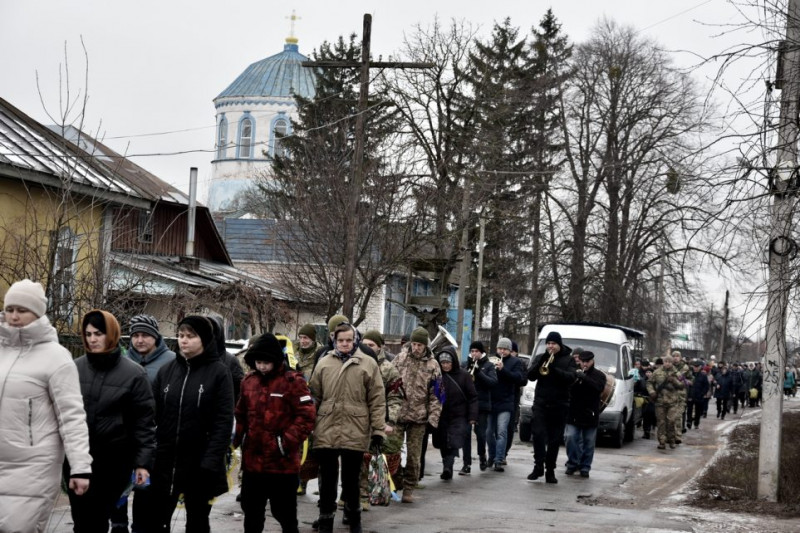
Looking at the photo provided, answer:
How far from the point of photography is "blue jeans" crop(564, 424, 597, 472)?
17.5 m

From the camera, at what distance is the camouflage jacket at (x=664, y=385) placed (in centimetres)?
2505

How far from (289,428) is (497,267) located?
130ft

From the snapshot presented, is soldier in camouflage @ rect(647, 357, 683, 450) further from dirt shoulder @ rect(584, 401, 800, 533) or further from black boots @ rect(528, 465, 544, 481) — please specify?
black boots @ rect(528, 465, 544, 481)

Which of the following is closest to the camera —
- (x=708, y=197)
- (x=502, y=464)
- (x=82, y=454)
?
(x=82, y=454)

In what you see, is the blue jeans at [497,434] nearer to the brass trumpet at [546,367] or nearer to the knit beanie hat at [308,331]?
the brass trumpet at [546,367]

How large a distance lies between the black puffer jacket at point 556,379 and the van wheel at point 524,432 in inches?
338

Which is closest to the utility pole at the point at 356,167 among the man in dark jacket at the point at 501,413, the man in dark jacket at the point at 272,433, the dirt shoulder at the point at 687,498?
the dirt shoulder at the point at 687,498

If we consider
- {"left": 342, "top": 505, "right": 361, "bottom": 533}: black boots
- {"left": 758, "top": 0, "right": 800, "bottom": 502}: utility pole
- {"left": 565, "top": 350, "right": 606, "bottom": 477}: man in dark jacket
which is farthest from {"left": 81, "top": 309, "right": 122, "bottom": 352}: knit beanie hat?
{"left": 565, "top": 350, "right": 606, "bottom": 477}: man in dark jacket

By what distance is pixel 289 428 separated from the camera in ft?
29.5

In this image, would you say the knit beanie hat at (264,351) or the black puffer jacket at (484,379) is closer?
the knit beanie hat at (264,351)

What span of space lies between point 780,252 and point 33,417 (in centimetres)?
905

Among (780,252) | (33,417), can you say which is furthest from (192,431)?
(780,252)

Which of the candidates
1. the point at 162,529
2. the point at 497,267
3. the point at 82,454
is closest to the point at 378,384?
the point at 162,529

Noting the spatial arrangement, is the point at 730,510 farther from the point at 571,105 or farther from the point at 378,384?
the point at 571,105
